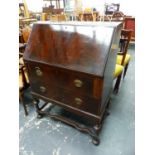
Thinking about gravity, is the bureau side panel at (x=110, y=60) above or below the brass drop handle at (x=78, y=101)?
above

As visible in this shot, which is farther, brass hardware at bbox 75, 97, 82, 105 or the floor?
the floor

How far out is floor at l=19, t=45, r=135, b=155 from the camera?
1307 millimetres

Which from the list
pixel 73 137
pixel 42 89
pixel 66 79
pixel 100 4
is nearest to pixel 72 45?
pixel 66 79

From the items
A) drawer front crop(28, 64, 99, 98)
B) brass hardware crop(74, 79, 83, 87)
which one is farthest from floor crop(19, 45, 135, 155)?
brass hardware crop(74, 79, 83, 87)

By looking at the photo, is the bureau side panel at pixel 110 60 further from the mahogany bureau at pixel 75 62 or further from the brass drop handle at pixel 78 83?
the brass drop handle at pixel 78 83

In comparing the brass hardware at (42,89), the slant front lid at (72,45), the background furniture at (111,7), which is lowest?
the brass hardware at (42,89)

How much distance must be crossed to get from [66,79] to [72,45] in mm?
267

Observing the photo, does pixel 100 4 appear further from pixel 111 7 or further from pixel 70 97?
pixel 70 97

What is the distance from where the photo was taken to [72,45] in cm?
104

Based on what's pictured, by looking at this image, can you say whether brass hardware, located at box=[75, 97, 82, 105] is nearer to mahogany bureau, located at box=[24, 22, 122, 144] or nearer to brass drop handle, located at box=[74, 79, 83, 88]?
mahogany bureau, located at box=[24, 22, 122, 144]

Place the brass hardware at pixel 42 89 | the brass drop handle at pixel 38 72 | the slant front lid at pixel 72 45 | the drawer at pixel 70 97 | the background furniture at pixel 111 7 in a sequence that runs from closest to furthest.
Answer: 1. the slant front lid at pixel 72 45
2. the drawer at pixel 70 97
3. the brass drop handle at pixel 38 72
4. the brass hardware at pixel 42 89
5. the background furniture at pixel 111 7

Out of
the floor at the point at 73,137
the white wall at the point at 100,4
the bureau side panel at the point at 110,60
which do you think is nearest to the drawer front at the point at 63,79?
the bureau side panel at the point at 110,60

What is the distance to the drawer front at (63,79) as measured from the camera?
1.00 metres
